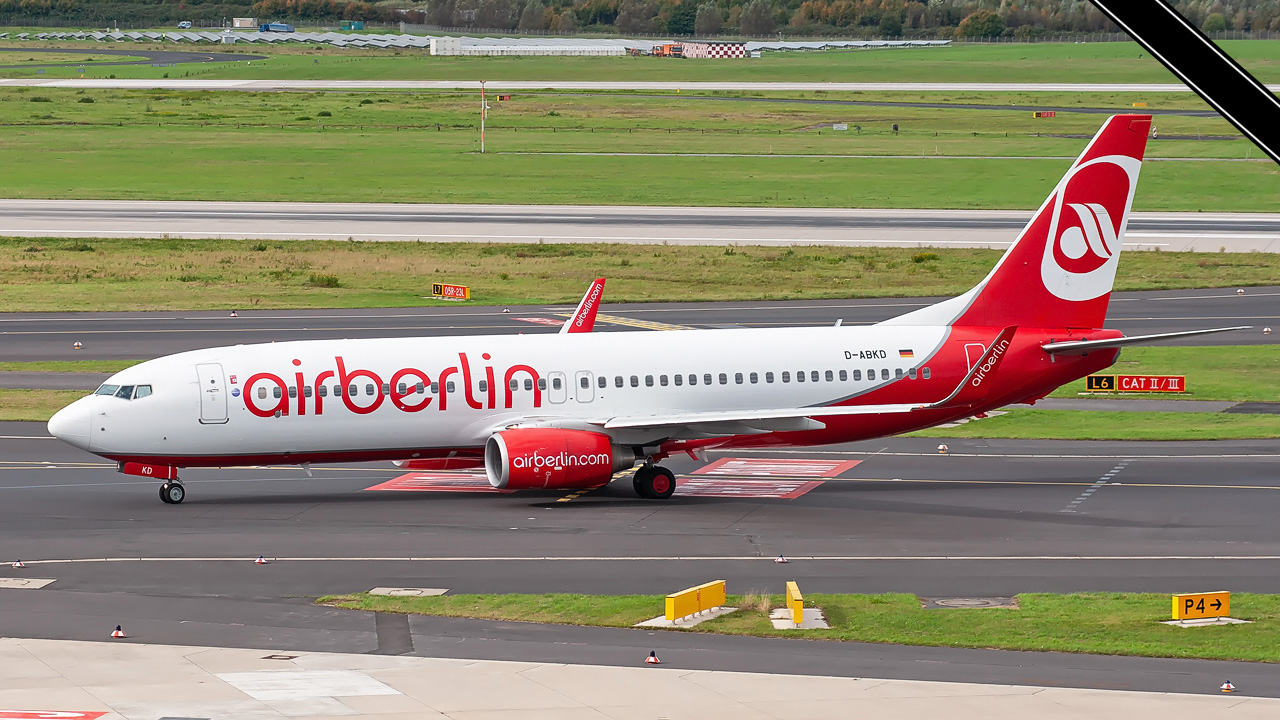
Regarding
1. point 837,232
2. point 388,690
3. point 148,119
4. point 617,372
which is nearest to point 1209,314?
point 837,232

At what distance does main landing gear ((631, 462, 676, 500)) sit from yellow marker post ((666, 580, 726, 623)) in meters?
11.7

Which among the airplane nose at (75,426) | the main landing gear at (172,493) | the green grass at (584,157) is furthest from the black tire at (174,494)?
the green grass at (584,157)

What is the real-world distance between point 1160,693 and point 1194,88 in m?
16.7

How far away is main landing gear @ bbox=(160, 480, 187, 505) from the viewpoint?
39875 mm

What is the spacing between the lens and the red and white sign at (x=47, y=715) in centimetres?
2117

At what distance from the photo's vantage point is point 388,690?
75.4ft

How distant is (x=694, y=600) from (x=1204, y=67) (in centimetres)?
2077

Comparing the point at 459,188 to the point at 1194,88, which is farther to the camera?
the point at 459,188

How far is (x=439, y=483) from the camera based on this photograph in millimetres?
43312

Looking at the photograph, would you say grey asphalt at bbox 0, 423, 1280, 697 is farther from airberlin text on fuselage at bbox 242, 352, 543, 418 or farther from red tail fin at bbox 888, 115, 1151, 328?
red tail fin at bbox 888, 115, 1151, 328

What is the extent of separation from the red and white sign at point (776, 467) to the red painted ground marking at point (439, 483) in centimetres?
630

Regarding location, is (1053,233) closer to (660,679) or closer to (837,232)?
(660,679)

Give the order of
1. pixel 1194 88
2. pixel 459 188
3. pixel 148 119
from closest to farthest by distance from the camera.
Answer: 1. pixel 1194 88
2. pixel 459 188
3. pixel 148 119

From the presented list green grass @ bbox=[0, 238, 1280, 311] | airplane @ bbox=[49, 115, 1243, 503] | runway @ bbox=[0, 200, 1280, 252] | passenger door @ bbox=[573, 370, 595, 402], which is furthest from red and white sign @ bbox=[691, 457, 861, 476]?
runway @ bbox=[0, 200, 1280, 252]
